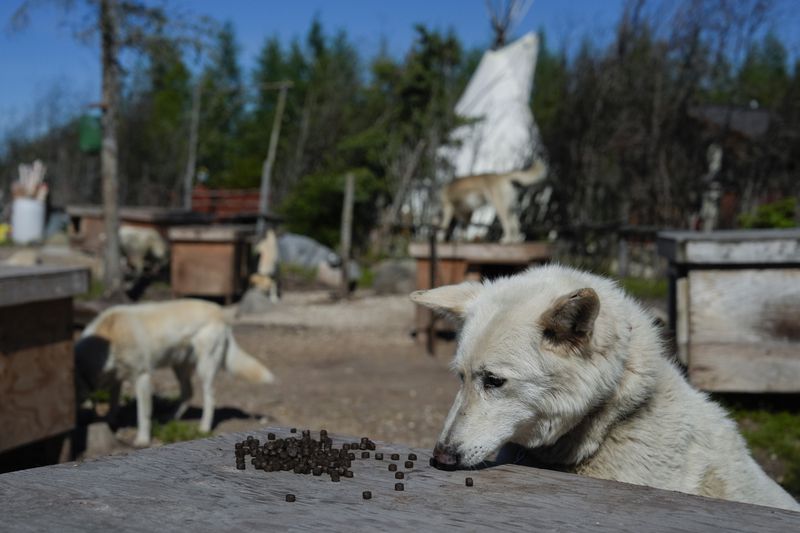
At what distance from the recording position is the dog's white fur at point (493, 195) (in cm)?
1125

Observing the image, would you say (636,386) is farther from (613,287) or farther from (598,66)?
(598,66)

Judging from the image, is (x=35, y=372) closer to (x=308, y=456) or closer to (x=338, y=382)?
(x=308, y=456)

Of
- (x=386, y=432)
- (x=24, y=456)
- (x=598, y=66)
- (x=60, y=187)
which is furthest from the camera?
(x=60, y=187)

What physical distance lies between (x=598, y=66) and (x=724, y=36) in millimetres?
2121

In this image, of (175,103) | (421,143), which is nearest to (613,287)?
(421,143)

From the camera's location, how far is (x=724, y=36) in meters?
13.0

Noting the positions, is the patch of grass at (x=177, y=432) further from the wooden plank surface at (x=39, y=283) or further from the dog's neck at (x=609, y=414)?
the dog's neck at (x=609, y=414)

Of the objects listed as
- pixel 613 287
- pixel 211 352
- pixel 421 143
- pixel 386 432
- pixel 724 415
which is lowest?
pixel 386 432

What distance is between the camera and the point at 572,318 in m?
2.36

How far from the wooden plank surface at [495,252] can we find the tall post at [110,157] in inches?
226

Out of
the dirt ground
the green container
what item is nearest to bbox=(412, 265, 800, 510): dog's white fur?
the dirt ground

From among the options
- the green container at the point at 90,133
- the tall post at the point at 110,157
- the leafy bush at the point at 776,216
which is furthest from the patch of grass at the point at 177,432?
the green container at the point at 90,133

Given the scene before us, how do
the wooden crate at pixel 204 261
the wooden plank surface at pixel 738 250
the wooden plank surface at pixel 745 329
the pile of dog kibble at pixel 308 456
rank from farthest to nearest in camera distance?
the wooden crate at pixel 204 261 < the wooden plank surface at pixel 745 329 < the wooden plank surface at pixel 738 250 < the pile of dog kibble at pixel 308 456

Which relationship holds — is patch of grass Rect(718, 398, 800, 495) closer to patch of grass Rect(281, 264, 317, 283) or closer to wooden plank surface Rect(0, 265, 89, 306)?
wooden plank surface Rect(0, 265, 89, 306)
